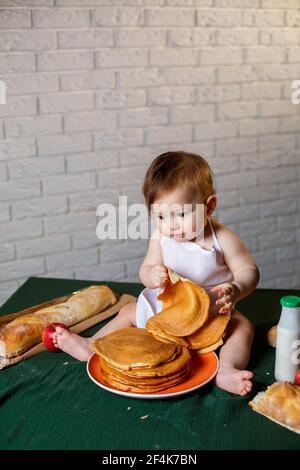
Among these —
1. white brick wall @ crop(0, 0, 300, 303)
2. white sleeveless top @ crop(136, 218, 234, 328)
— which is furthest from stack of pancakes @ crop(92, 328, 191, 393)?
white brick wall @ crop(0, 0, 300, 303)

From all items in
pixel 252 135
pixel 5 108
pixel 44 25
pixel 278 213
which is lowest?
pixel 278 213

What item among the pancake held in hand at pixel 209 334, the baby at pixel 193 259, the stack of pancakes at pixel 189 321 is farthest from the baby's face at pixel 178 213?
the pancake held in hand at pixel 209 334

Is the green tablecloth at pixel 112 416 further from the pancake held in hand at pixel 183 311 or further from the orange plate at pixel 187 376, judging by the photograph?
the pancake held in hand at pixel 183 311

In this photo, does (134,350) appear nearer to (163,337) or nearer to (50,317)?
(163,337)

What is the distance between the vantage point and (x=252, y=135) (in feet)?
8.41

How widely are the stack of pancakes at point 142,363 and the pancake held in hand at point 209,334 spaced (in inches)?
2.7

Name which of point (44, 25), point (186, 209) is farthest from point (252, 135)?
point (186, 209)

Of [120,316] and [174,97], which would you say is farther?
[174,97]

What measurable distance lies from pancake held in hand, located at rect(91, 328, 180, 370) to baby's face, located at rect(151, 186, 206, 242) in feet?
0.81

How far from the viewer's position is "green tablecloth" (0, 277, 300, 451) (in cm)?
103

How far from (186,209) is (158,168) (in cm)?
11

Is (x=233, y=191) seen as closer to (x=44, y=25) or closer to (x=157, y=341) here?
(x=44, y=25)

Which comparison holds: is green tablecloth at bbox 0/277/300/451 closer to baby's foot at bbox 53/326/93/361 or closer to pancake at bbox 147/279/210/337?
baby's foot at bbox 53/326/93/361

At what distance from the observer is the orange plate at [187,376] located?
1124 mm
